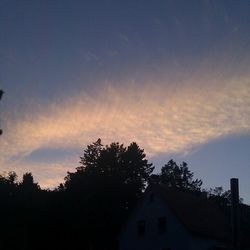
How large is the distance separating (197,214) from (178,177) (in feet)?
126

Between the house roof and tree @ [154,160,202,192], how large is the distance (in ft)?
101

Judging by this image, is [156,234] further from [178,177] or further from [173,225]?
[178,177]

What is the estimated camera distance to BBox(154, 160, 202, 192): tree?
83637mm

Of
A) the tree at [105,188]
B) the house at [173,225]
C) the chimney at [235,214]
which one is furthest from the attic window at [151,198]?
the chimney at [235,214]

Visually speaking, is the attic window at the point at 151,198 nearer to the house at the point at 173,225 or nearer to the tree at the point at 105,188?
the house at the point at 173,225

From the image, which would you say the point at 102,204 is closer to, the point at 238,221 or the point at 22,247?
the point at 22,247

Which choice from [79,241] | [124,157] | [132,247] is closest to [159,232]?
[132,247]

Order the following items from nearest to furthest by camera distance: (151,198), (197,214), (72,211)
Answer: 1. (197,214)
2. (151,198)
3. (72,211)

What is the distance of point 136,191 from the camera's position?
222 ft

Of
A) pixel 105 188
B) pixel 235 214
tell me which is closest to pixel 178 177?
pixel 105 188

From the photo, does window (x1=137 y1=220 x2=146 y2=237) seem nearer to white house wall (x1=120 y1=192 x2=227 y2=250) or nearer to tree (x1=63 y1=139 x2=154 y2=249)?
white house wall (x1=120 y1=192 x2=227 y2=250)

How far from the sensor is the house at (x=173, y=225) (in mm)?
43844

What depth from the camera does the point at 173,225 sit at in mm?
44875

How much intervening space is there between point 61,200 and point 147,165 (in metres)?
22.8
